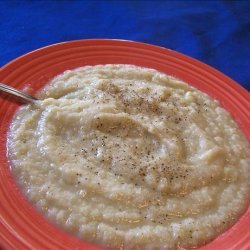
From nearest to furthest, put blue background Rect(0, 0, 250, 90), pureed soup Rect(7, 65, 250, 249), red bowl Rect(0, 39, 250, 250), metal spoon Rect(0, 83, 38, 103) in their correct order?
red bowl Rect(0, 39, 250, 250) < pureed soup Rect(7, 65, 250, 249) < metal spoon Rect(0, 83, 38, 103) < blue background Rect(0, 0, 250, 90)

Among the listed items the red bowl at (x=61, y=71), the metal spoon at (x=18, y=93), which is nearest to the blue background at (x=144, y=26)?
the red bowl at (x=61, y=71)

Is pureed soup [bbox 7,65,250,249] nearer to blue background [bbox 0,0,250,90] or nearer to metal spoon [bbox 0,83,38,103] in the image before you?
metal spoon [bbox 0,83,38,103]

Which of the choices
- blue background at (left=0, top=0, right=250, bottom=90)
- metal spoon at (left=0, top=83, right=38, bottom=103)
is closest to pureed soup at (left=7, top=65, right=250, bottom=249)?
metal spoon at (left=0, top=83, right=38, bottom=103)

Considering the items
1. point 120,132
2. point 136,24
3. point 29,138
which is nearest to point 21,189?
point 29,138

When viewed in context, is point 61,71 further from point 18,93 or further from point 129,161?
point 129,161

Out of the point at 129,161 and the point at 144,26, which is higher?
the point at 144,26

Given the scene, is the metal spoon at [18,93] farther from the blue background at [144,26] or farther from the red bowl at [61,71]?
the blue background at [144,26]

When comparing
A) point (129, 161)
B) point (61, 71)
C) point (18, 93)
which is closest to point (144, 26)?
point (61, 71)
